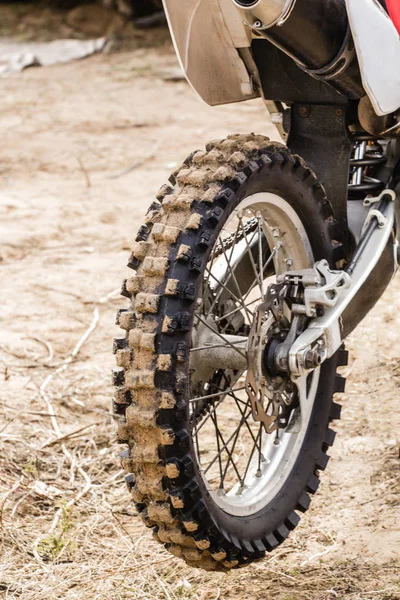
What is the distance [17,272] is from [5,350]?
3.22 ft

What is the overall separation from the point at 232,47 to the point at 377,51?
1.40 feet

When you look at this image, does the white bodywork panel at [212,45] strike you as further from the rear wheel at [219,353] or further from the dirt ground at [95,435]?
the dirt ground at [95,435]

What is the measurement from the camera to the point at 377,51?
2.24m

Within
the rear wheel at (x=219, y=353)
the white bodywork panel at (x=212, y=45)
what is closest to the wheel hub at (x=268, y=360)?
the rear wheel at (x=219, y=353)

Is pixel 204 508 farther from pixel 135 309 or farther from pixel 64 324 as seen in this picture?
pixel 64 324

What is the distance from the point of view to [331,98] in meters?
2.60

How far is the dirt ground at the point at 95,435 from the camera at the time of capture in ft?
8.26

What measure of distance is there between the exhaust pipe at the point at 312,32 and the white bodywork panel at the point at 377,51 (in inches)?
1.7

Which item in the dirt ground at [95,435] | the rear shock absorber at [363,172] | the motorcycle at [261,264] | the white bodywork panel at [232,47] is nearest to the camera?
the motorcycle at [261,264]

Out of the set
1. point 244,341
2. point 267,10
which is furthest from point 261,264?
point 267,10

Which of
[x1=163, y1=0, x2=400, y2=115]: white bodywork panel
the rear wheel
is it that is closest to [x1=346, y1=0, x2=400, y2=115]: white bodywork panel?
[x1=163, y1=0, x2=400, y2=115]: white bodywork panel

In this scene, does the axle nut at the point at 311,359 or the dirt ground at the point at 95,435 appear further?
the dirt ground at the point at 95,435

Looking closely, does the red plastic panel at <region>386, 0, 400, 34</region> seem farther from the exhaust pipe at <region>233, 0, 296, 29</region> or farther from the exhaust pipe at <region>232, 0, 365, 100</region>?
the exhaust pipe at <region>233, 0, 296, 29</region>

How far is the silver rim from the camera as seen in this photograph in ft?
7.83
